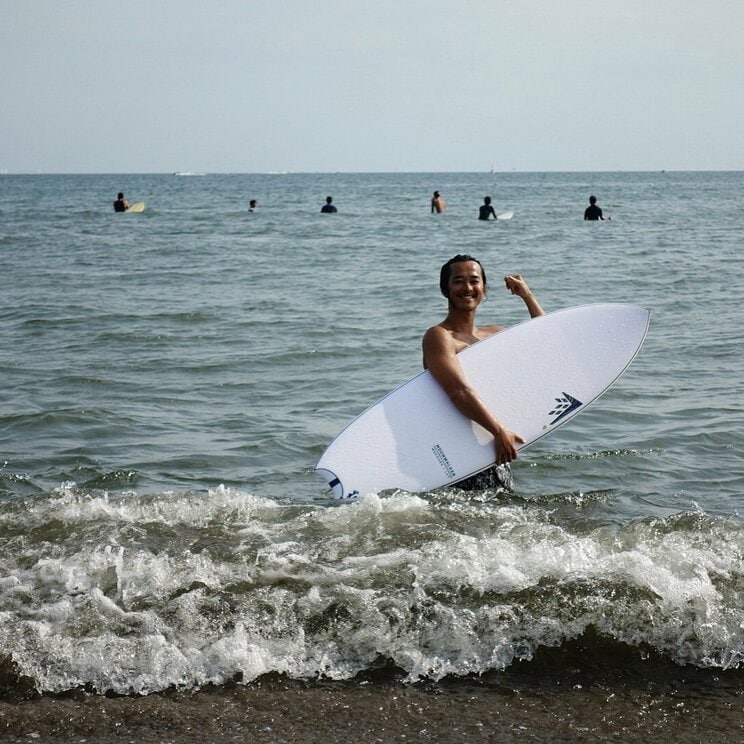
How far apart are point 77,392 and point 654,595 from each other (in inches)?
206

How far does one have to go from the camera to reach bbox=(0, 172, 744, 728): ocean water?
339 centimetres

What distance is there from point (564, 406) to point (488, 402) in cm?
40

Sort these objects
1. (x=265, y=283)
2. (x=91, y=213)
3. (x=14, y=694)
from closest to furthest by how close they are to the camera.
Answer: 1. (x=14, y=694)
2. (x=265, y=283)
3. (x=91, y=213)

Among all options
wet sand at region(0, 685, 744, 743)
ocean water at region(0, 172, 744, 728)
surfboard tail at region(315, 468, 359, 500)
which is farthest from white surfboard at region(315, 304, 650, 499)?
wet sand at region(0, 685, 744, 743)

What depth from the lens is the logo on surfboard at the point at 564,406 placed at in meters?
5.05

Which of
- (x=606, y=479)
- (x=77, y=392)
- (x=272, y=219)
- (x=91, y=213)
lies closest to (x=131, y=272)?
(x=77, y=392)

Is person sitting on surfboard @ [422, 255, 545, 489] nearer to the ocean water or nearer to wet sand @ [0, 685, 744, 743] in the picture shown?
the ocean water

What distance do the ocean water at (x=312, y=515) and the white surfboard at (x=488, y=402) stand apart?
0.21 meters

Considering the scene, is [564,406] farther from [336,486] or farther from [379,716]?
[379,716]

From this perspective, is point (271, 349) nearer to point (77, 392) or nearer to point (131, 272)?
point (77, 392)

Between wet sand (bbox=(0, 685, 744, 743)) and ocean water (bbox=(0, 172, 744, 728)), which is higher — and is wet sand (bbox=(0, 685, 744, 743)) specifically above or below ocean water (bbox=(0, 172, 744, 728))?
below

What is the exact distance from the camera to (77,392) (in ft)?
25.2

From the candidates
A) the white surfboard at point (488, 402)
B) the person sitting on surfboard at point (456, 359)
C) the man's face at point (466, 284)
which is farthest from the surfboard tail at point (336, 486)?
the man's face at point (466, 284)

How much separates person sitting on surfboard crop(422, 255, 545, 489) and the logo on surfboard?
27cm
